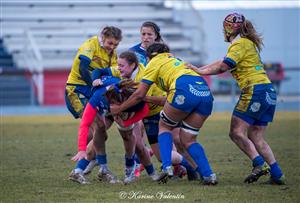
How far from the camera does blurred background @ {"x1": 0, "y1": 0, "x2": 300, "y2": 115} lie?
29219 mm

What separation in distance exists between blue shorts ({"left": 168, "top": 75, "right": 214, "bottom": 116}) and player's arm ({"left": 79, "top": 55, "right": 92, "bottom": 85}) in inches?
68.3

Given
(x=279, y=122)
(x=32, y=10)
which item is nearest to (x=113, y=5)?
(x=32, y=10)

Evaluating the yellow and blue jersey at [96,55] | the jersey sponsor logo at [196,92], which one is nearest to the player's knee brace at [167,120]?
the jersey sponsor logo at [196,92]

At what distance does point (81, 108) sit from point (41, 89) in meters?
18.7

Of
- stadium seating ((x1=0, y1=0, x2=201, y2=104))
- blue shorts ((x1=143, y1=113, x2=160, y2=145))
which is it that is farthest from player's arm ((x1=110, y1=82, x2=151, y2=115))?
stadium seating ((x1=0, y1=0, x2=201, y2=104))

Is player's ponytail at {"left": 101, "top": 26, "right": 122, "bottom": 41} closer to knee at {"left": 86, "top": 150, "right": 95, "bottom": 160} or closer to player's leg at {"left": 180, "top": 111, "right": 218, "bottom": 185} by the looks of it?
knee at {"left": 86, "top": 150, "right": 95, "bottom": 160}

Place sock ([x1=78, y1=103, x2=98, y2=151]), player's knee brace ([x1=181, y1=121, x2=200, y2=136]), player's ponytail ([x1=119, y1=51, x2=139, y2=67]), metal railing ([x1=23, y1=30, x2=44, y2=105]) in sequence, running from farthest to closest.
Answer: metal railing ([x1=23, y1=30, x2=44, y2=105]), player's ponytail ([x1=119, y1=51, x2=139, y2=67]), player's knee brace ([x1=181, y1=121, x2=200, y2=136]), sock ([x1=78, y1=103, x2=98, y2=151])

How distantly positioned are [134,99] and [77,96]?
1893 mm

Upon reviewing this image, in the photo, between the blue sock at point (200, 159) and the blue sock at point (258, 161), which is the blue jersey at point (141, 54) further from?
the blue sock at point (258, 161)

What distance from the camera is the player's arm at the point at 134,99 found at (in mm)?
8758

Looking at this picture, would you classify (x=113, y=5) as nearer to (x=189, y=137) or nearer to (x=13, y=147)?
(x=13, y=147)

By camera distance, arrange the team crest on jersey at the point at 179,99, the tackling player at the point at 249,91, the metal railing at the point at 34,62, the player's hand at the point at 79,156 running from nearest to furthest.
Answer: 1. the player's hand at the point at 79,156
2. the team crest on jersey at the point at 179,99
3. the tackling player at the point at 249,91
4. the metal railing at the point at 34,62

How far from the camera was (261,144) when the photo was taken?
9.31 metres

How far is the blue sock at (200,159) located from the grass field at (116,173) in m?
0.19
